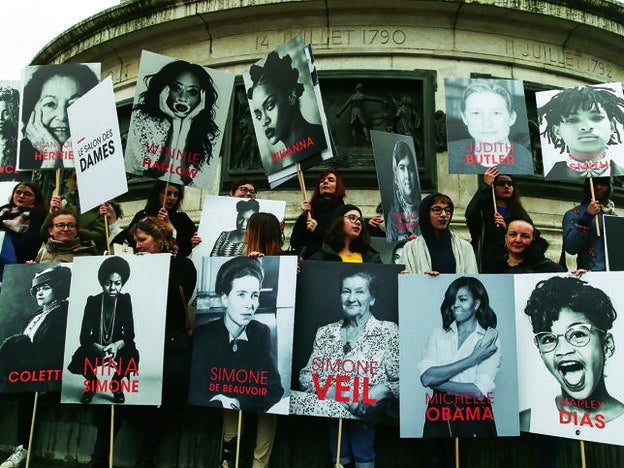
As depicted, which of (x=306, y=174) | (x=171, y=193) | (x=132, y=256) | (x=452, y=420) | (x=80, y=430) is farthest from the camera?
(x=306, y=174)

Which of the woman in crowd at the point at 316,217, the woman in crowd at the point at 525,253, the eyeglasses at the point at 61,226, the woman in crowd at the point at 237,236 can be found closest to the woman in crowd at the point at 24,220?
the eyeglasses at the point at 61,226

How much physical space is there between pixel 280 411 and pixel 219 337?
72 centimetres

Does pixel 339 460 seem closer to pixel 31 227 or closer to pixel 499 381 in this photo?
pixel 499 381

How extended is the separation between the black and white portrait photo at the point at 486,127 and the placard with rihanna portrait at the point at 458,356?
2.78m

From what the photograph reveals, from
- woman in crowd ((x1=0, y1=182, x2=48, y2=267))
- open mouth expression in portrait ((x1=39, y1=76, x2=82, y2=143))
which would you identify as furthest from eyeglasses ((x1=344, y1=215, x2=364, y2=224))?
open mouth expression in portrait ((x1=39, y1=76, x2=82, y2=143))

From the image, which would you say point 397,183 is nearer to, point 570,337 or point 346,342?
point 346,342

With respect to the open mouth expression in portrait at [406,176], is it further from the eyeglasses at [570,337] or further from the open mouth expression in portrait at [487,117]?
the eyeglasses at [570,337]

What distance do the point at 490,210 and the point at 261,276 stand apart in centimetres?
292

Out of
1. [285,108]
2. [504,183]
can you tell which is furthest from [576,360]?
[285,108]

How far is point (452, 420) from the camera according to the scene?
389cm

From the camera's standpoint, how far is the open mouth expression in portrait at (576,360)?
3840 mm

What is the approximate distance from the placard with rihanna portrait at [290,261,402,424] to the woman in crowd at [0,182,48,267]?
3.55 meters

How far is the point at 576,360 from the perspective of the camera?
153 inches

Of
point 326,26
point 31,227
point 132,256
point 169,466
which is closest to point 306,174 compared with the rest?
point 326,26
